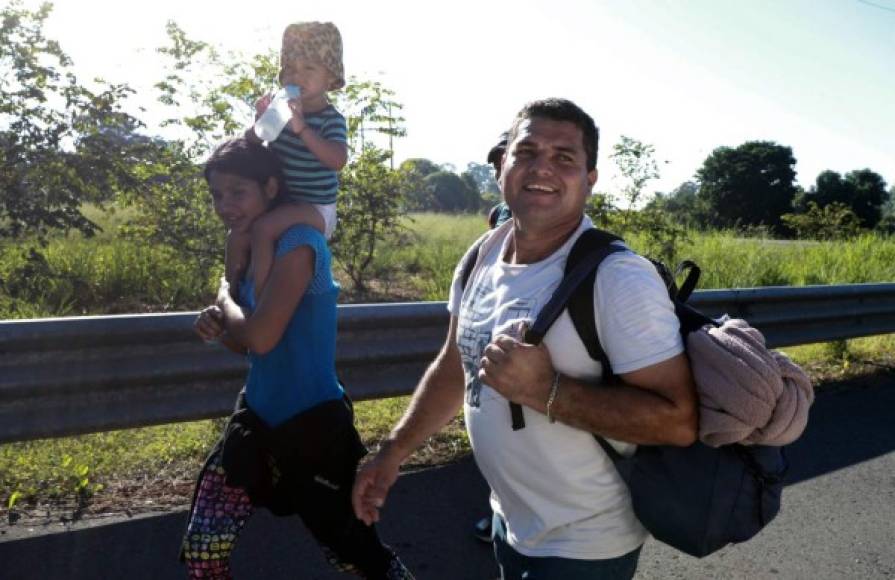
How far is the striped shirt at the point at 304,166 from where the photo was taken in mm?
Result: 2748

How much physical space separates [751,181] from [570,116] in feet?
187

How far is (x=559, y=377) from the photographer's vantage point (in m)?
1.89

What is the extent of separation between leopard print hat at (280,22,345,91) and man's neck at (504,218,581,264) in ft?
3.38

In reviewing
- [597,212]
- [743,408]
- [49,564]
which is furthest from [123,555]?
[597,212]

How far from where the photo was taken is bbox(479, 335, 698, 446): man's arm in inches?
71.8

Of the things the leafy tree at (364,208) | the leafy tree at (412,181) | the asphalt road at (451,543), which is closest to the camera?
the asphalt road at (451,543)

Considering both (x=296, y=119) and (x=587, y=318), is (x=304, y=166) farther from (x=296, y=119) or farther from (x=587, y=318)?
(x=587, y=318)

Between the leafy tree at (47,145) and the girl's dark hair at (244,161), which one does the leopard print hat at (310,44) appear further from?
the leafy tree at (47,145)

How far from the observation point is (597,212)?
34.5 feet

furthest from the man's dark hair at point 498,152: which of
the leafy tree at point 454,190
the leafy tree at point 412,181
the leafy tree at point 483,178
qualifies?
the leafy tree at point 454,190

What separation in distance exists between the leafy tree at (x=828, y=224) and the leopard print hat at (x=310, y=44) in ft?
53.5

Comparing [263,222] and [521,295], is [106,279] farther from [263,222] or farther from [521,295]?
[521,295]

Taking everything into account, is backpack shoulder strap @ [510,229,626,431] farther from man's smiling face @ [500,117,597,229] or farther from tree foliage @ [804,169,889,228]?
tree foliage @ [804,169,889,228]

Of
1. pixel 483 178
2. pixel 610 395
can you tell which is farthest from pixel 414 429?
pixel 483 178
